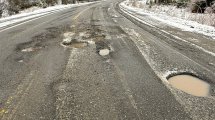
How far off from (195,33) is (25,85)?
690 centimetres

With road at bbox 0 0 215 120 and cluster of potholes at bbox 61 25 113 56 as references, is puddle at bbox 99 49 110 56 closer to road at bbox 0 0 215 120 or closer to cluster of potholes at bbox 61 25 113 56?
cluster of potholes at bbox 61 25 113 56

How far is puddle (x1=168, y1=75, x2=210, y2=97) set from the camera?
155 inches

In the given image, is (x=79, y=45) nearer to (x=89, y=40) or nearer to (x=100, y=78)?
(x=89, y=40)

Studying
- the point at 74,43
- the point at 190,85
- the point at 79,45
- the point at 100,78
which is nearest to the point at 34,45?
the point at 74,43

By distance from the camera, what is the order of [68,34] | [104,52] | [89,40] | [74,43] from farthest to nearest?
[68,34] < [89,40] < [74,43] < [104,52]

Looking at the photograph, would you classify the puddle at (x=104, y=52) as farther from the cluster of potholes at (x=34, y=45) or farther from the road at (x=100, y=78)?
the cluster of potholes at (x=34, y=45)

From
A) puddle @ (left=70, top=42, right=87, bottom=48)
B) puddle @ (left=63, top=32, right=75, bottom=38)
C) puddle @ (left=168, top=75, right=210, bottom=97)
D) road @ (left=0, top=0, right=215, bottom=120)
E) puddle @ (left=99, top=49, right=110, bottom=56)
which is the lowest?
puddle @ (left=168, top=75, right=210, bottom=97)

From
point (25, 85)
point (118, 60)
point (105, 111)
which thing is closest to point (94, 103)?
point (105, 111)

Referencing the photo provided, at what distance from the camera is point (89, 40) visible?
22.7 feet

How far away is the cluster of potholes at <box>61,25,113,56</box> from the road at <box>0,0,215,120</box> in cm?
3

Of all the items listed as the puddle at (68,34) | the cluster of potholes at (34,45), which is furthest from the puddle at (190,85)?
the puddle at (68,34)

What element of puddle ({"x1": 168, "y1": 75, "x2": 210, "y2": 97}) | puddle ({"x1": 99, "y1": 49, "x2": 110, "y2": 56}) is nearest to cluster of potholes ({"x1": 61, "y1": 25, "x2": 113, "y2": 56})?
puddle ({"x1": 99, "y1": 49, "x2": 110, "y2": 56})

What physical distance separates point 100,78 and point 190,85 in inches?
63.8

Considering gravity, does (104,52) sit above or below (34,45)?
below
